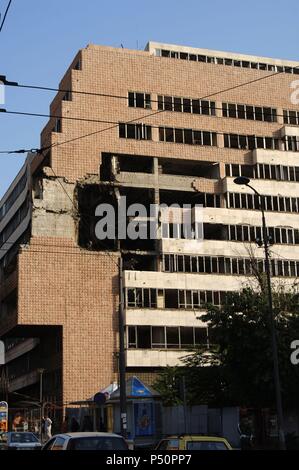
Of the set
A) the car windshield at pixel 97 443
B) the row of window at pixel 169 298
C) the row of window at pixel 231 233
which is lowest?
the car windshield at pixel 97 443

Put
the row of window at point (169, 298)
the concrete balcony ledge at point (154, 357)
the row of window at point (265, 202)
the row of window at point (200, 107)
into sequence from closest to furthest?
1. the concrete balcony ledge at point (154, 357)
2. the row of window at point (169, 298)
3. the row of window at point (265, 202)
4. the row of window at point (200, 107)

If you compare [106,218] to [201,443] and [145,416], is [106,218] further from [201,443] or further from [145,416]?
[201,443]

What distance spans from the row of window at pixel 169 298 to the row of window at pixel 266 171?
10215mm

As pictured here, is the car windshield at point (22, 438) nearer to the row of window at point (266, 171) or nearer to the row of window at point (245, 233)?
the row of window at point (245, 233)

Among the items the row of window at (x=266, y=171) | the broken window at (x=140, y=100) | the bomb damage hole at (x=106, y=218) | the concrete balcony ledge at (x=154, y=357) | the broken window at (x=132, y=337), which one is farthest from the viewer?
the row of window at (x=266, y=171)

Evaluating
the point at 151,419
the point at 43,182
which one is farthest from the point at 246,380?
the point at 43,182

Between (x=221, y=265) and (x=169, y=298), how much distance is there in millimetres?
4786

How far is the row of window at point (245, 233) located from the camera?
5478 centimetres

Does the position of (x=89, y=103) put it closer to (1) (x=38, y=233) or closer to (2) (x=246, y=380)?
(1) (x=38, y=233)

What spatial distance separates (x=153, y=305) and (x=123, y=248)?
5795mm

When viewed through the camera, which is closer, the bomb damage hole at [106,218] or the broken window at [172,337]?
the broken window at [172,337]

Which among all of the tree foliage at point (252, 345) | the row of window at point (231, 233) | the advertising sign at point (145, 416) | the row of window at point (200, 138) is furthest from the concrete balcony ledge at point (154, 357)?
the advertising sign at point (145, 416)

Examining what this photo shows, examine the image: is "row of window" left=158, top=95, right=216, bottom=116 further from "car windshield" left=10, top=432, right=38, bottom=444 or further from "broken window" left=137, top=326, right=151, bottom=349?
"car windshield" left=10, top=432, right=38, bottom=444
